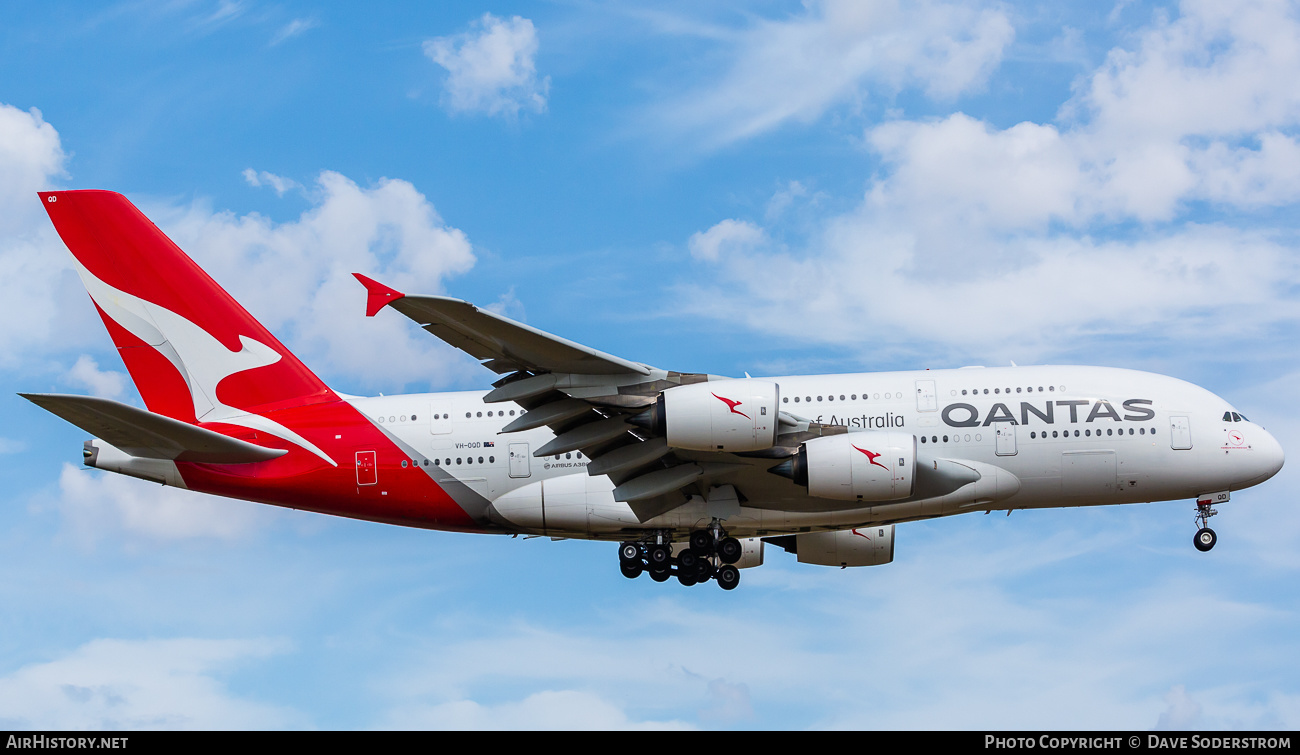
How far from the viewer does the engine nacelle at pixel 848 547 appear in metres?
31.9

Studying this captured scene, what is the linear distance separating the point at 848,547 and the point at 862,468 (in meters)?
7.92

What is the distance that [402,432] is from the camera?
27.9m

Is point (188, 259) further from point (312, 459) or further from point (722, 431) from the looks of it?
point (722, 431)

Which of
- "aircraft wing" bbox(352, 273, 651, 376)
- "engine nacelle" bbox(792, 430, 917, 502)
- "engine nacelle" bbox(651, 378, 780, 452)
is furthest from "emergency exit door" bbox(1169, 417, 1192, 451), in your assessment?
"aircraft wing" bbox(352, 273, 651, 376)

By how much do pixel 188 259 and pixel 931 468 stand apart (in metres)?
18.9

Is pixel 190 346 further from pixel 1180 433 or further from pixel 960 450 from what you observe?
pixel 1180 433

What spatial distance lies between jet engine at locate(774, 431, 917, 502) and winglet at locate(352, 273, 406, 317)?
9.73 meters

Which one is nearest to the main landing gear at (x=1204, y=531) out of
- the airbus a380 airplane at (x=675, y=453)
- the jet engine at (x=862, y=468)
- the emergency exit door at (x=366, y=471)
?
the airbus a380 airplane at (x=675, y=453)

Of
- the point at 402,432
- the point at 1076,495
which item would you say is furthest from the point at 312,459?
the point at 1076,495

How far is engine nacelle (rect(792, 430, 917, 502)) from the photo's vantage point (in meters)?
24.7

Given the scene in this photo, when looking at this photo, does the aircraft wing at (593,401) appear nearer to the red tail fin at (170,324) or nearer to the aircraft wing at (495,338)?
the aircraft wing at (495,338)

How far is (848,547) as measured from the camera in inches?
1262

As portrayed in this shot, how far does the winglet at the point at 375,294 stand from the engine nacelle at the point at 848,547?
1616 cm
